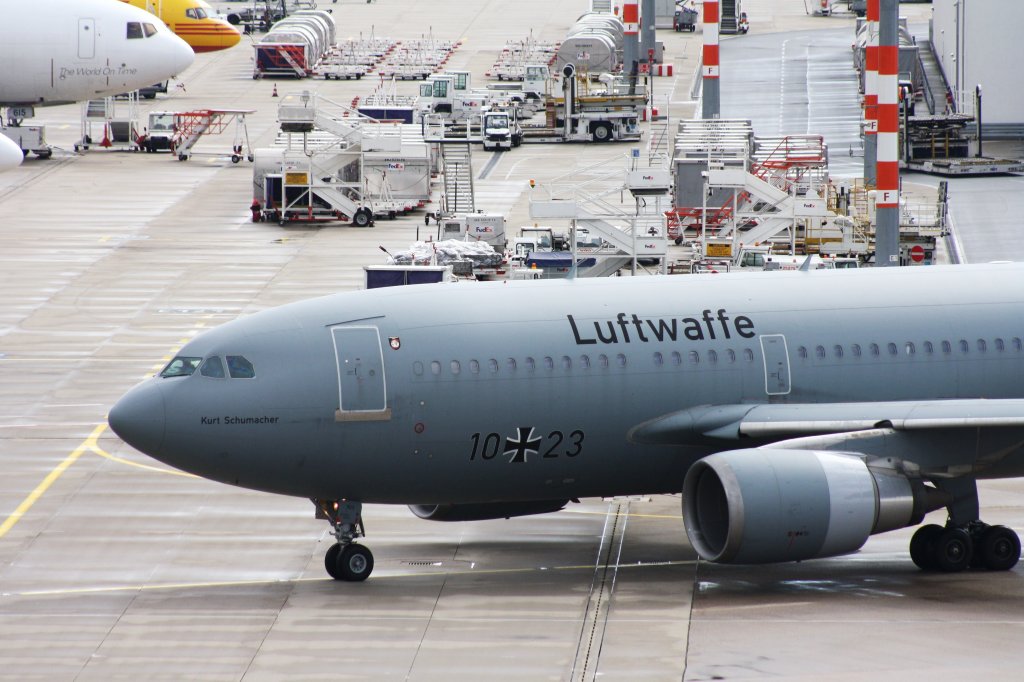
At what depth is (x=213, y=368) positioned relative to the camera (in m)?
27.9

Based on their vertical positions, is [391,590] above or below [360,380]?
below

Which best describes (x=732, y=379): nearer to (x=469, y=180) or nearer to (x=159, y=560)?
(x=159, y=560)

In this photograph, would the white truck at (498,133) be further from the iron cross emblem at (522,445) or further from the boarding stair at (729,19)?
the iron cross emblem at (522,445)

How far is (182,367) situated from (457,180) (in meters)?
47.2

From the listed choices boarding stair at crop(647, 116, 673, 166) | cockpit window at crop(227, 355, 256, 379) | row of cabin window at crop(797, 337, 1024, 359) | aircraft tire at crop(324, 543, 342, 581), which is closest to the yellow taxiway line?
aircraft tire at crop(324, 543, 342, 581)

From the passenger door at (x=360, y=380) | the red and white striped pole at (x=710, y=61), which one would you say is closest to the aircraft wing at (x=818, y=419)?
the passenger door at (x=360, y=380)

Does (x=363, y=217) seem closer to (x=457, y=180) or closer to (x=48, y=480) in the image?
(x=457, y=180)

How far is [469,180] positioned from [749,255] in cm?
1823

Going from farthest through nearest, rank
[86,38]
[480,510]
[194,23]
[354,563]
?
[194,23], [86,38], [480,510], [354,563]

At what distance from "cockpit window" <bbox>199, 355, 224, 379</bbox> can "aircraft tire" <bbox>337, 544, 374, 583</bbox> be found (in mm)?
3770

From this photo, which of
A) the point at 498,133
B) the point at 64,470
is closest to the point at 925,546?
the point at 64,470

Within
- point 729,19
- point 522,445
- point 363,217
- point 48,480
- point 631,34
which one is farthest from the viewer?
point 729,19

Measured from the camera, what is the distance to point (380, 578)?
29.3 m

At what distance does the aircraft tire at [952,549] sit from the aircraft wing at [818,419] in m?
2.29
